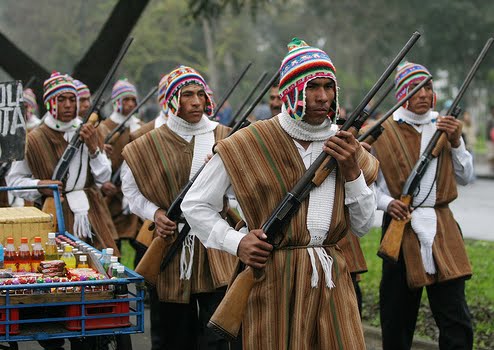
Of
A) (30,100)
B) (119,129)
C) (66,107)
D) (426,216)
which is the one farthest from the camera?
(30,100)

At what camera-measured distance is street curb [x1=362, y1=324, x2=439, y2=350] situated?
30.2ft

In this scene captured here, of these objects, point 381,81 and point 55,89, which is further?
point 55,89

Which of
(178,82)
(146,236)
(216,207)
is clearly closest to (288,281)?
(216,207)

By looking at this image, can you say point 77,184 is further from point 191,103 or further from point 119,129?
point 119,129

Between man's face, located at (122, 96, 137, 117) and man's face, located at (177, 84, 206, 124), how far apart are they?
4664 mm

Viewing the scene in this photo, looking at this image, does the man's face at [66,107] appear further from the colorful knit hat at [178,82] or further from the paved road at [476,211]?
the paved road at [476,211]

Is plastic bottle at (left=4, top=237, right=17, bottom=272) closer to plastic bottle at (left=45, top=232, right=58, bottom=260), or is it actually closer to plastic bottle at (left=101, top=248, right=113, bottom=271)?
plastic bottle at (left=45, top=232, right=58, bottom=260)

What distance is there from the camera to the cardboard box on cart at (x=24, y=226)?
23.1 ft

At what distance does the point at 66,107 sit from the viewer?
9.40 meters

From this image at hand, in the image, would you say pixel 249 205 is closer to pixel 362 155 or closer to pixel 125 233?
pixel 362 155

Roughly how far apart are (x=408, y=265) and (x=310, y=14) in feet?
208

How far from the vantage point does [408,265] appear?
7965 mm

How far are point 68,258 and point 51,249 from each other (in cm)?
23

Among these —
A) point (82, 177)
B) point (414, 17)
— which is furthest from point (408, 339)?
point (414, 17)
